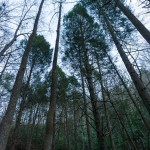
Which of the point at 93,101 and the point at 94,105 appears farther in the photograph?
the point at 94,105

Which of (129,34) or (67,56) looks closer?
(129,34)

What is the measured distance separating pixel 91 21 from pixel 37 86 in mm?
6824

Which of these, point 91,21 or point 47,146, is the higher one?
point 91,21

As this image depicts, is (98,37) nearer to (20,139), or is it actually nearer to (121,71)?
(121,71)

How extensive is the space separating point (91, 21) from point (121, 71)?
171 inches

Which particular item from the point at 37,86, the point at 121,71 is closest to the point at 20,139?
the point at 37,86

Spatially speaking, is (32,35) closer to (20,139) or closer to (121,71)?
(121,71)

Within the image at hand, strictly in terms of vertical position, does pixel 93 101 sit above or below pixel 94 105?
below

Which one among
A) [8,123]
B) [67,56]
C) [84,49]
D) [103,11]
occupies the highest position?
[103,11]

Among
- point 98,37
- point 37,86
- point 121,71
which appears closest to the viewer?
point 98,37

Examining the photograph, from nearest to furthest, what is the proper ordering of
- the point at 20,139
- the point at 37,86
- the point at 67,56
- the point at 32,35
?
the point at 32,35
the point at 67,56
the point at 37,86
the point at 20,139

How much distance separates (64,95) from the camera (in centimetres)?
1472

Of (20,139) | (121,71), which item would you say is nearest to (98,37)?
(121,71)

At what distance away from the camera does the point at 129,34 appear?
8664mm
